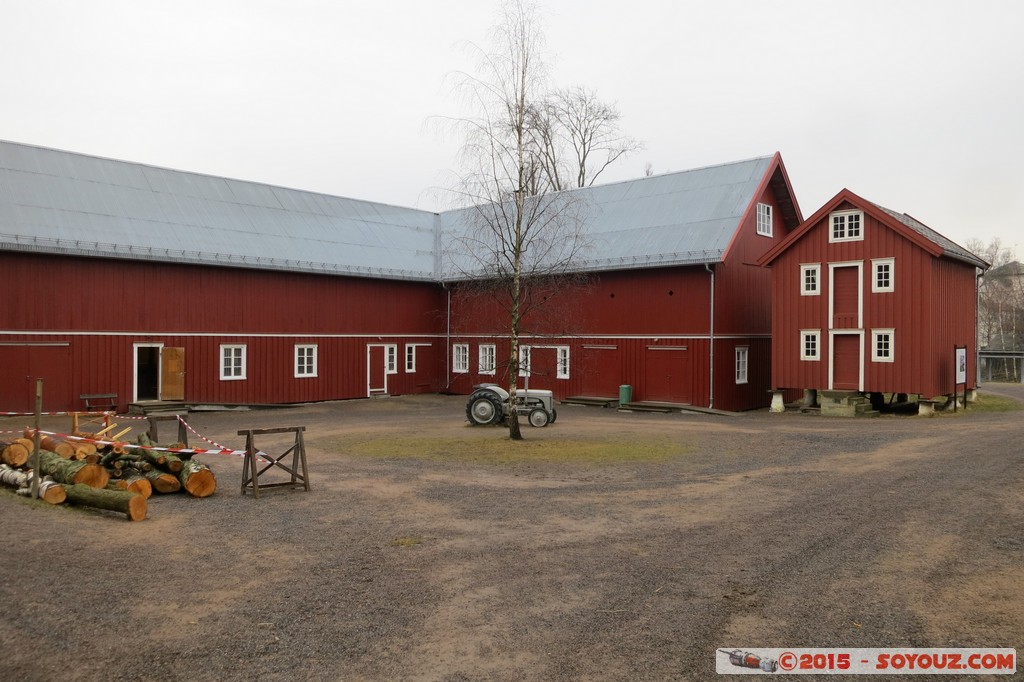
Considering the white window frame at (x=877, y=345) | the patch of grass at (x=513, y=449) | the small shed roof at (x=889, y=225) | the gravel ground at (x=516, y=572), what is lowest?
the gravel ground at (x=516, y=572)

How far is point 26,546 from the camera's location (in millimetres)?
8609

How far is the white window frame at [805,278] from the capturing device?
83.1 ft

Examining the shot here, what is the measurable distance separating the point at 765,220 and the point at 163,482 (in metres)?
23.5

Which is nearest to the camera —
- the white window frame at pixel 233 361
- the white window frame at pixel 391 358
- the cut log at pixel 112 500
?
the cut log at pixel 112 500

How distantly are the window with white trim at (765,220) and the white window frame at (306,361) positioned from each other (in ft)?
56.4

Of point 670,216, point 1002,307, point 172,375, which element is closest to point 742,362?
point 670,216

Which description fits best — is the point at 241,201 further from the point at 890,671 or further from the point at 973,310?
the point at 890,671

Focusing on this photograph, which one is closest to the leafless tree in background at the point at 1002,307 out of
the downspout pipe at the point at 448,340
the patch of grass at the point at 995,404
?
the patch of grass at the point at 995,404

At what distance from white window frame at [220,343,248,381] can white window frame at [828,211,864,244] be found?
2022cm

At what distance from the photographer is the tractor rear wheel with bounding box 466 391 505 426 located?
2156cm

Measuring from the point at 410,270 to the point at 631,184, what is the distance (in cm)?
984

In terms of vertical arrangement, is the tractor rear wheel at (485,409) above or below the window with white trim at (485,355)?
below

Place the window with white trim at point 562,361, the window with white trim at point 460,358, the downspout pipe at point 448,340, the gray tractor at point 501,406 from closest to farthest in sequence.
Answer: the gray tractor at point 501,406 → the window with white trim at point 562,361 → the window with white trim at point 460,358 → the downspout pipe at point 448,340

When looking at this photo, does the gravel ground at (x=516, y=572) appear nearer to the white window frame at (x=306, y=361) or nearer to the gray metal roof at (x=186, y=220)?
the gray metal roof at (x=186, y=220)
